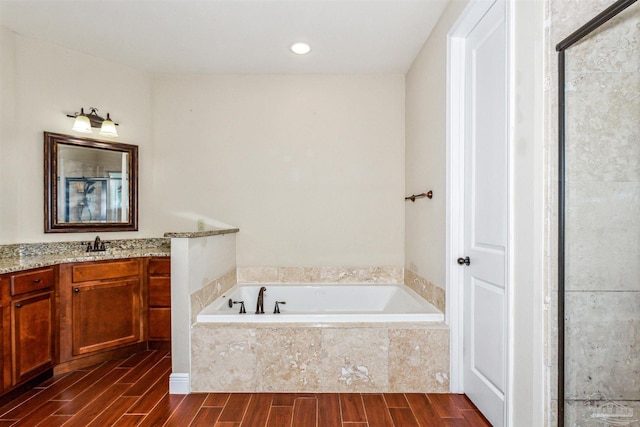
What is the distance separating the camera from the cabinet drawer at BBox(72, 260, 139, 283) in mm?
2746

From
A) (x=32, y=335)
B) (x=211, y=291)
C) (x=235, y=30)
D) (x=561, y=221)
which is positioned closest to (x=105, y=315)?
(x=32, y=335)

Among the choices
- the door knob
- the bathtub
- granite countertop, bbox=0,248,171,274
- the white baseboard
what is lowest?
the white baseboard

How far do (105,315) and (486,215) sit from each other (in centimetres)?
279

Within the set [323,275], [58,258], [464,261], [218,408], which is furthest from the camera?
[323,275]

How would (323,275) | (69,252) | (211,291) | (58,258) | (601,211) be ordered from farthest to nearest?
1. (323,275)
2. (69,252)
3. (211,291)
4. (58,258)
5. (601,211)

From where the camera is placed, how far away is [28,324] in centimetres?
240

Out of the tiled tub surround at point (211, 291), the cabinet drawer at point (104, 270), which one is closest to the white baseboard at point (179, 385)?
the tiled tub surround at point (211, 291)

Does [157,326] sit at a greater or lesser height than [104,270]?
lesser

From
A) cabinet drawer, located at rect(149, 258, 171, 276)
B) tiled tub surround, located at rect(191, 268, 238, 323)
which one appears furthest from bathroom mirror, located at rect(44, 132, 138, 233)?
tiled tub surround, located at rect(191, 268, 238, 323)

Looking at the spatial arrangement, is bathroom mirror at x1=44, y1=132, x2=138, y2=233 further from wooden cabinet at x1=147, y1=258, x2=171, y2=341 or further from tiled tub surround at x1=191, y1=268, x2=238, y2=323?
tiled tub surround at x1=191, y1=268, x2=238, y2=323

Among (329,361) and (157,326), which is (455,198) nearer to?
(329,361)

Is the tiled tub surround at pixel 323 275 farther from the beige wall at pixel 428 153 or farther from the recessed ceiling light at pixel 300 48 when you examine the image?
the recessed ceiling light at pixel 300 48

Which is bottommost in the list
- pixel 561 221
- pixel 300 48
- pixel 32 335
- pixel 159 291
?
pixel 32 335

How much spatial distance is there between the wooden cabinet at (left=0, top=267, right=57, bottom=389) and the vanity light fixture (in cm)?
119
